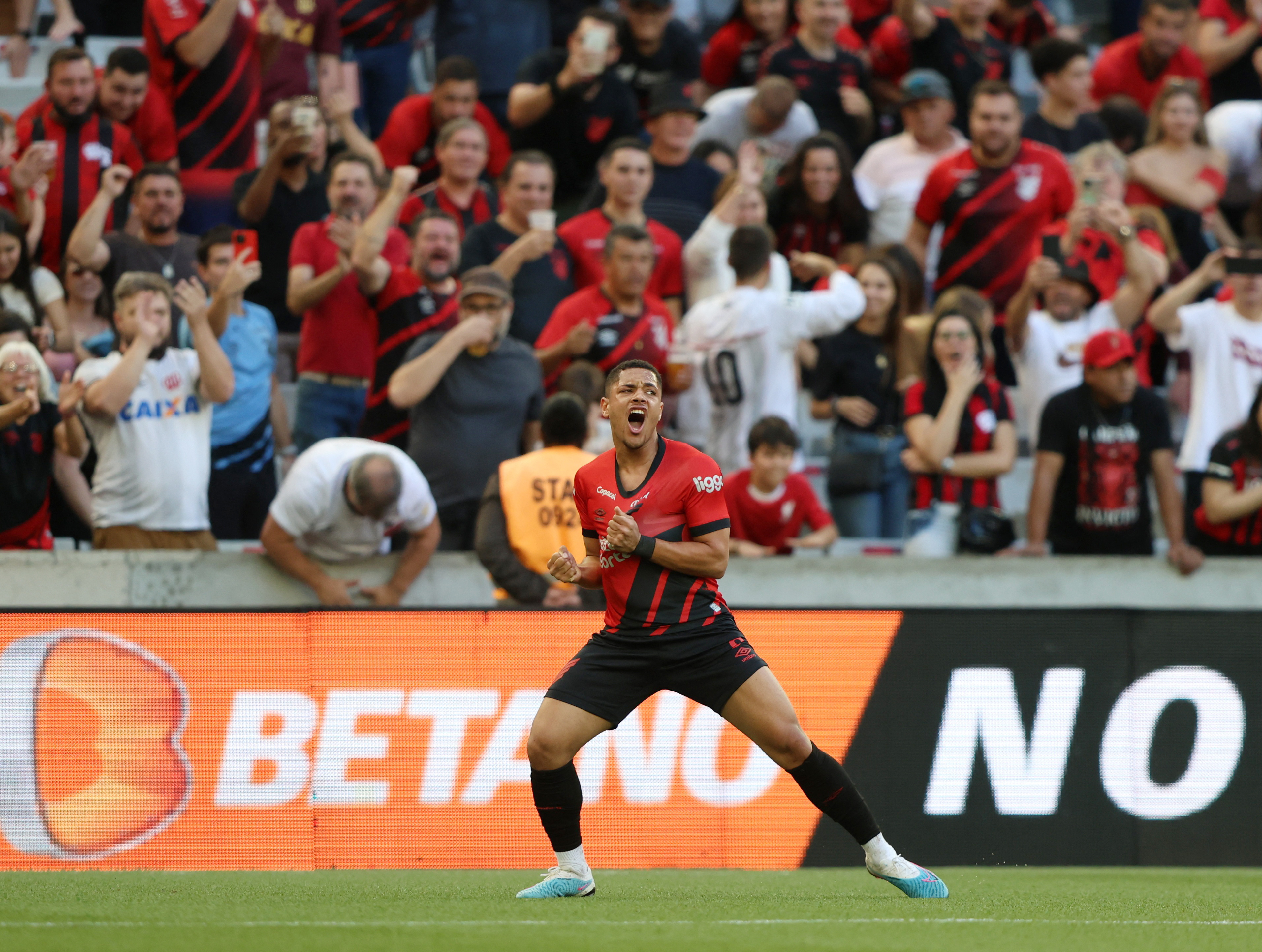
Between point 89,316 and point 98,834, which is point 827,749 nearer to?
point 98,834

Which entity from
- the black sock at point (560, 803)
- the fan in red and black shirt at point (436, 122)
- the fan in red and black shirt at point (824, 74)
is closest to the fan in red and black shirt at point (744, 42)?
the fan in red and black shirt at point (824, 74)

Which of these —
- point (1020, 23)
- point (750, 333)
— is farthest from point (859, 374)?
point (1020, 23)

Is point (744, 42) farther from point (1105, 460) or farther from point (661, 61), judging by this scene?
point (1105, 460)

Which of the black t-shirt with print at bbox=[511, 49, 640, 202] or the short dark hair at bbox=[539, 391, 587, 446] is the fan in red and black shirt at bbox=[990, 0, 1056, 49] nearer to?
the black t-shirt with print at bbox=[511, 49, 640, 202]

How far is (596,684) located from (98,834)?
3.00 metres

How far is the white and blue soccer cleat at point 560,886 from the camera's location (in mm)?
6668

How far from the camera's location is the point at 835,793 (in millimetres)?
6508

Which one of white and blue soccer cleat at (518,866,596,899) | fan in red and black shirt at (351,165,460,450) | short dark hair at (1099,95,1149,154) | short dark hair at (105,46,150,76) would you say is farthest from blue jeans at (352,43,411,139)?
white and blue soccer cleat at (518,866,596,899)

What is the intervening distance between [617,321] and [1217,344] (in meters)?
3.67

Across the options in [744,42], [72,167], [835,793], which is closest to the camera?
[835,793]

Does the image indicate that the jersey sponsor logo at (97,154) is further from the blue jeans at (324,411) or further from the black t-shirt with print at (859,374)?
the black t-shirt with print at (859,374)

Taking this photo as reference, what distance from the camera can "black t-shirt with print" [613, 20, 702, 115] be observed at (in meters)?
12.8

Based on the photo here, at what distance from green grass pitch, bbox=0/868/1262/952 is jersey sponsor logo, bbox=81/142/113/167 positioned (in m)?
4.71

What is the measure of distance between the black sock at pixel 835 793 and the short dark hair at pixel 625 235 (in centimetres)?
427
